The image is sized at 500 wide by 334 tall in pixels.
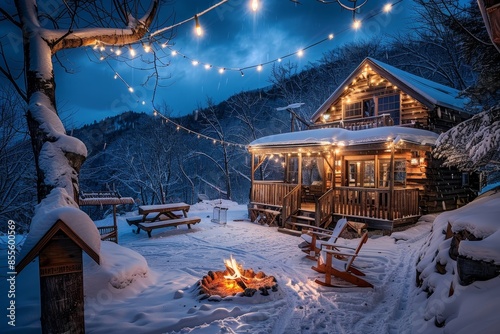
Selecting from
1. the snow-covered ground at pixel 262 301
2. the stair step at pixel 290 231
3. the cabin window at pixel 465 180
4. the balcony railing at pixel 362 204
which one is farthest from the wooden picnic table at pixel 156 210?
the cabin window at pixel 465 180

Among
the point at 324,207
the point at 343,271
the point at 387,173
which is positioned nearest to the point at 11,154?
the point at 343,271

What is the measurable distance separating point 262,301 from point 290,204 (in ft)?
24.8

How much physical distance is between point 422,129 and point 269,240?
949 centimetres

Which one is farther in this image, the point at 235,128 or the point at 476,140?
the point at 235,128

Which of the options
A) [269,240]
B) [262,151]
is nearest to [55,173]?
[269,240]

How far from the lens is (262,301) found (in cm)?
494

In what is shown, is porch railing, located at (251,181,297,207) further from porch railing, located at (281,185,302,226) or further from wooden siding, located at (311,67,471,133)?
wooden siding, located at (311,67,471,133)

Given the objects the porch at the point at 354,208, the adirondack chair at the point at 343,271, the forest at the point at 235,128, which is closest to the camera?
the adirondack chair at the point at 343,271

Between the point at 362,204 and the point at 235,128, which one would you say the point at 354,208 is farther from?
the point at 235,128

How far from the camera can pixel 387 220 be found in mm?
10219

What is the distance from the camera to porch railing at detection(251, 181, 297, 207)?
43.9ft

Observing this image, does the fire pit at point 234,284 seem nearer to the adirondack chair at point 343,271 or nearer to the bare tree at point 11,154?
the adirondack chair at point 343,271

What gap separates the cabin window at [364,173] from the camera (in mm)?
14672

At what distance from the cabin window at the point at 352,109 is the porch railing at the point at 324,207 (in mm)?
7030
